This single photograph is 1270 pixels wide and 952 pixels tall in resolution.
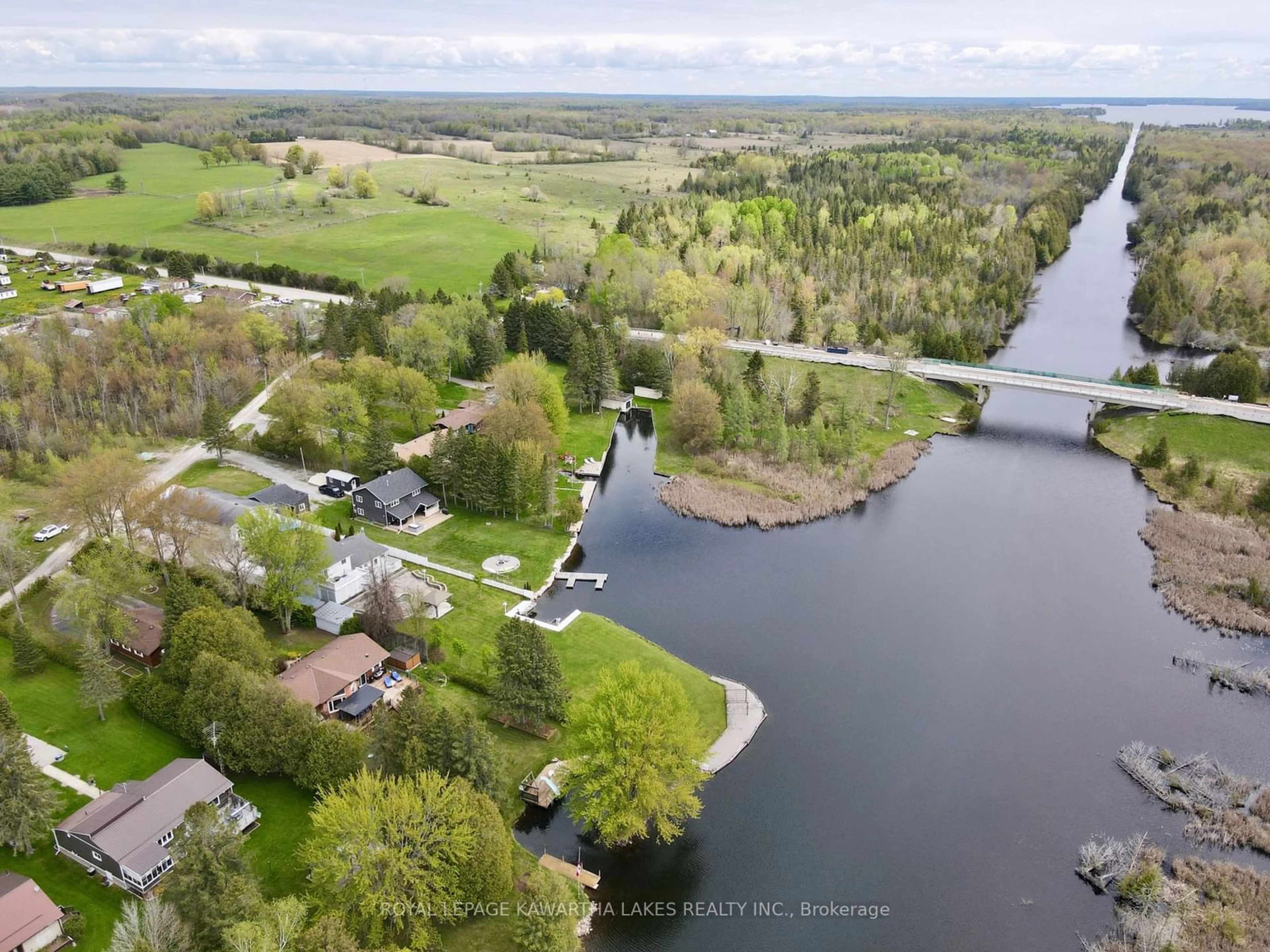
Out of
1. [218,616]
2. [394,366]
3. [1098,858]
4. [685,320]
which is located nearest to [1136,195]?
[685,320]

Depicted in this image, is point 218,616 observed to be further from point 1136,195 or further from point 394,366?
point 1136,195

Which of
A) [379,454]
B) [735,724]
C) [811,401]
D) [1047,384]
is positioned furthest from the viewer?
[1047,384]

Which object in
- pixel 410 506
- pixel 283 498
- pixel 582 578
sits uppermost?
pixel 283 498

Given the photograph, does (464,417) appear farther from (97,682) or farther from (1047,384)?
(1047,384)

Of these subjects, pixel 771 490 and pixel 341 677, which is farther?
pixel 771 490

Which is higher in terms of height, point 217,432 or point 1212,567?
point 1212,567

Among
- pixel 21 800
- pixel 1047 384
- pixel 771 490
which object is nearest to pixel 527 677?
pixel 21 800

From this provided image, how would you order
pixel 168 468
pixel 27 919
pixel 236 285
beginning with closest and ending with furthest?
1. pixel 27 919
2. pixel 168 468
3. pixel 236 285
